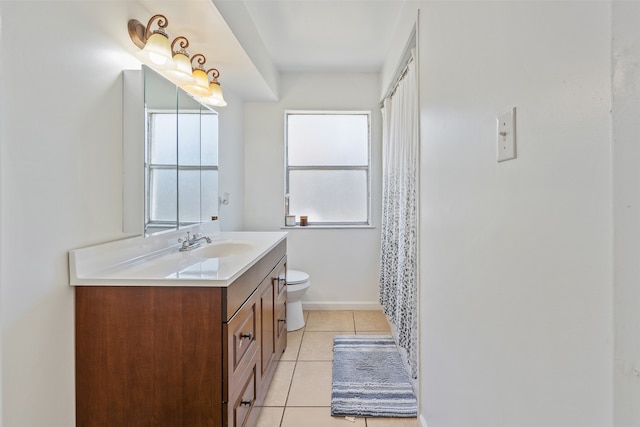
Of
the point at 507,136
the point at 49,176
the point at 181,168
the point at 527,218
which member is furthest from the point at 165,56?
the point at 527,218

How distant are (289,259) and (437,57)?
232 centimetres

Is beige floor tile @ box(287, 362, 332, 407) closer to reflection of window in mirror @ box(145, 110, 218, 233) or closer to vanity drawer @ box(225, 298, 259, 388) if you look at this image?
vanity drawer @ box(225, 298, 259, 388)

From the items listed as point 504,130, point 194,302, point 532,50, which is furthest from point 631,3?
point 194,302

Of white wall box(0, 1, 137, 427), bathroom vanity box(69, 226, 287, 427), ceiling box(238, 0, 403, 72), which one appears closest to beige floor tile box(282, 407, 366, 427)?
bathroom vanity box(69, 226, 287, 427)

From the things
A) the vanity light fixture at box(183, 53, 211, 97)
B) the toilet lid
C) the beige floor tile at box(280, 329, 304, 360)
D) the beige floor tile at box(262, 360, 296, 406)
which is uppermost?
the vanity light fixture at box(183, 53, 211, 97)

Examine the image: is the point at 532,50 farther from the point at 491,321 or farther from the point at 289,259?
the point at 289,259

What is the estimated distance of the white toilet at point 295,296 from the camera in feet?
8.51

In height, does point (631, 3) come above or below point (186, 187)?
above

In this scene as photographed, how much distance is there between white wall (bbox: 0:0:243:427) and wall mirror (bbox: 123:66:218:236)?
2.9 inches

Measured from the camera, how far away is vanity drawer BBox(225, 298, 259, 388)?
46.2 inches

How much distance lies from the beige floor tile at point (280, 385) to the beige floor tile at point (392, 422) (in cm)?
51

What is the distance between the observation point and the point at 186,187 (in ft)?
6.05

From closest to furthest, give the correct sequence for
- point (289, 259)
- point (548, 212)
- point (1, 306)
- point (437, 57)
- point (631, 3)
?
1. point (631, 3)
2. point (548, 212)
3. point (1, 306)
4. point (437, 57)
5. point (289, 259)

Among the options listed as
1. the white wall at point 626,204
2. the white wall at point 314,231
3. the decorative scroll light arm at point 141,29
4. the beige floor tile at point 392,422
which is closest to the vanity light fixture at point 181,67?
the decorative scroll light arm at point 141,29
